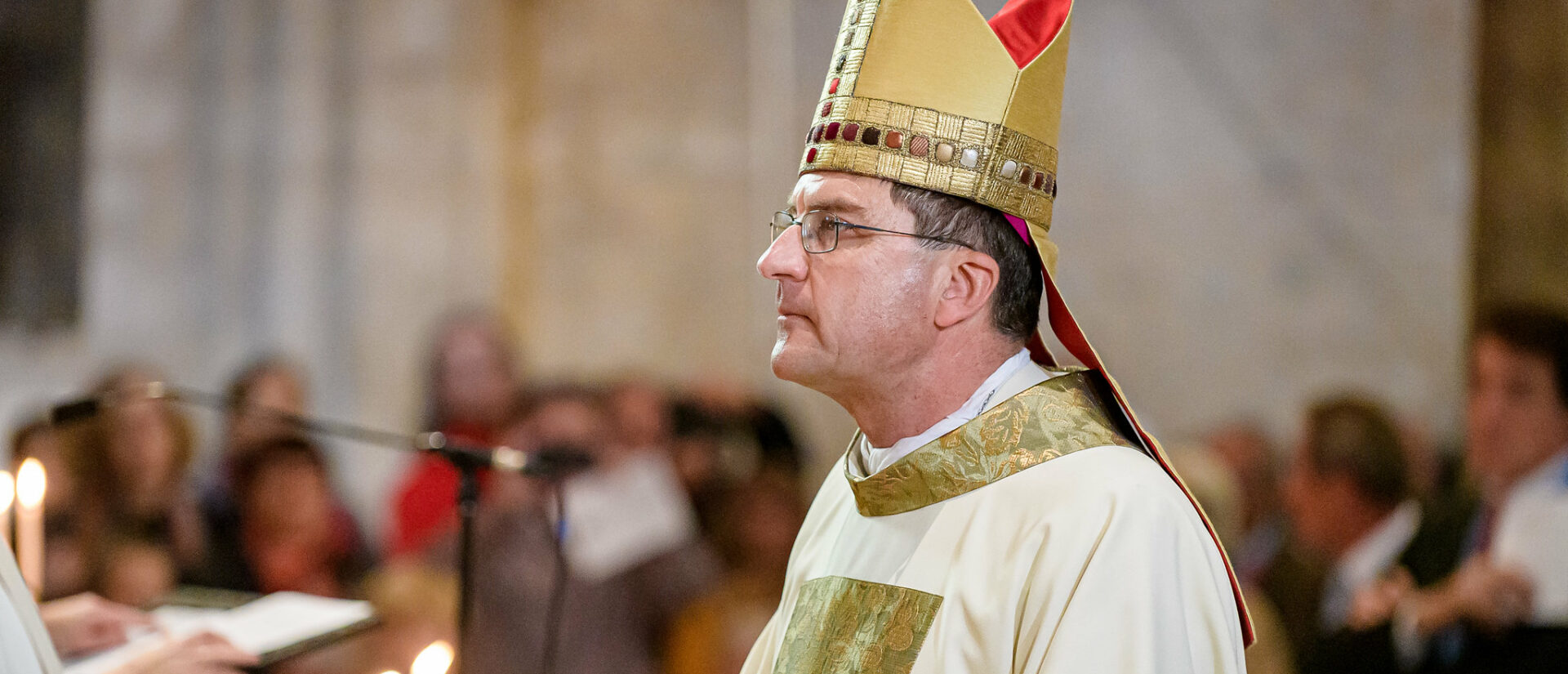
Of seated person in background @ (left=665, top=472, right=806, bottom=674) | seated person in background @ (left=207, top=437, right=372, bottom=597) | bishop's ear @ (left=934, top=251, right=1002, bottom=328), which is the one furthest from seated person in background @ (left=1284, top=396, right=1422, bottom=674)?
seated person in background @ (left=207, top=437, right=372, bottom=597)

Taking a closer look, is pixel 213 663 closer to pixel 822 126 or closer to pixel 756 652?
pixel 756 652

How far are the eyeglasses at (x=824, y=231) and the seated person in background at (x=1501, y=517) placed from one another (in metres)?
2.82

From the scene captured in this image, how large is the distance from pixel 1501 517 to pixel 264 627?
141 inches

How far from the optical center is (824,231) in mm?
1881

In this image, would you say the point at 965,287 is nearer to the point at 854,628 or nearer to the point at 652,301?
the point at 854,628

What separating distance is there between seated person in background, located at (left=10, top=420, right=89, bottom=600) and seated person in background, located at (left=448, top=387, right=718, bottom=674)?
129 centimetres

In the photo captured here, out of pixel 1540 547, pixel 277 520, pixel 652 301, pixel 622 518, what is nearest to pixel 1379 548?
pixel 1540 547

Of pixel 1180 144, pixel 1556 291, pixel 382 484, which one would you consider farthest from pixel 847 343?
pixel 382 484

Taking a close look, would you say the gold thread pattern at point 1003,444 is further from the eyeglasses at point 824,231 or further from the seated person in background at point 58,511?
the seated person in background at point 58,511

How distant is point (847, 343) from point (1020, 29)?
1.85ft

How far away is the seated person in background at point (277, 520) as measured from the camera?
450cm

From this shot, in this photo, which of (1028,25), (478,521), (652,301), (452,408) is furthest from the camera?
(652,301)

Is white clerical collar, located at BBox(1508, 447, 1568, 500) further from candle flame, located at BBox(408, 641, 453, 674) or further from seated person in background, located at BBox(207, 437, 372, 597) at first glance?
seated person in background, located at BBox(207, 437, 372, 597)

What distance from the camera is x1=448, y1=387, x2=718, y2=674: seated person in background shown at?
4.69 m
